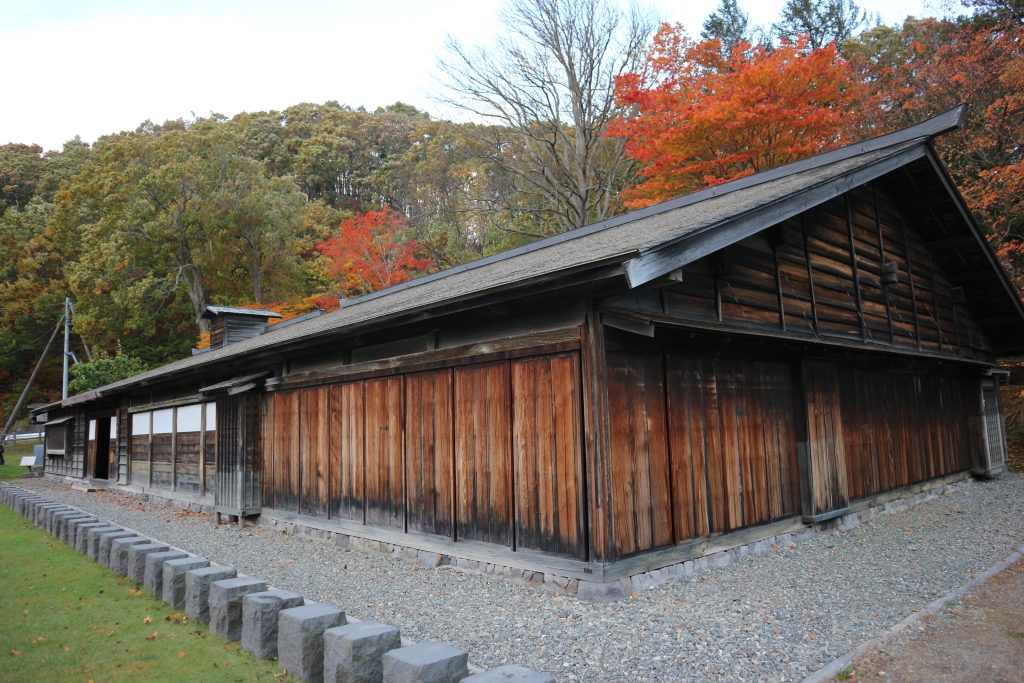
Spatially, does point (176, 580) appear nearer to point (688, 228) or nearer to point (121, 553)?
point (121, 553)

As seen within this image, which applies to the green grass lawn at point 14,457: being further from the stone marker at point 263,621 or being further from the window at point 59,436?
the stone marker at point 263,621

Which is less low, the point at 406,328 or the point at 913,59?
the point at 913,59

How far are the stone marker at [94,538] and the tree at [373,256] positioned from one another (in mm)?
18721

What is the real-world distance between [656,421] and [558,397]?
3.89ft

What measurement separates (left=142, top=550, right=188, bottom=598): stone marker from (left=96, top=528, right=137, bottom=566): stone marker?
1412 millimetres

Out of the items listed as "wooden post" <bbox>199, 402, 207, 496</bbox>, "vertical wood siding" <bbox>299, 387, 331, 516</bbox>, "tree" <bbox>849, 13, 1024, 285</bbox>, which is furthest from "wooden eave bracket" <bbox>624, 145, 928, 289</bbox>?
"wooden post" <bbox>199, 402, 207, 496</bbox>

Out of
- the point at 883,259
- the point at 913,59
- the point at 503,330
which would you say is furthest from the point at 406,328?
the point at 913,59

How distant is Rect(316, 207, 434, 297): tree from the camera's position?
2766 cm

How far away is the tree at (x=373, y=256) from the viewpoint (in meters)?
27.7

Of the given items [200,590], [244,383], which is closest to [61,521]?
[244,383]

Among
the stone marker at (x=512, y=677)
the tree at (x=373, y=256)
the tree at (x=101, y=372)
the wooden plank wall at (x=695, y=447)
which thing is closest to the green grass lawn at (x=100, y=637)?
the stone marker at (x=512, y=677)

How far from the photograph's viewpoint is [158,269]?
32562 mm

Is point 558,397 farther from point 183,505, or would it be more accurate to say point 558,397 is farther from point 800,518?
point 183,505

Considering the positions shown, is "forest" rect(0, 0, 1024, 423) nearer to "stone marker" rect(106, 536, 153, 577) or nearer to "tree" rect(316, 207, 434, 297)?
"tree" rect(316, 207, 434, 297)
